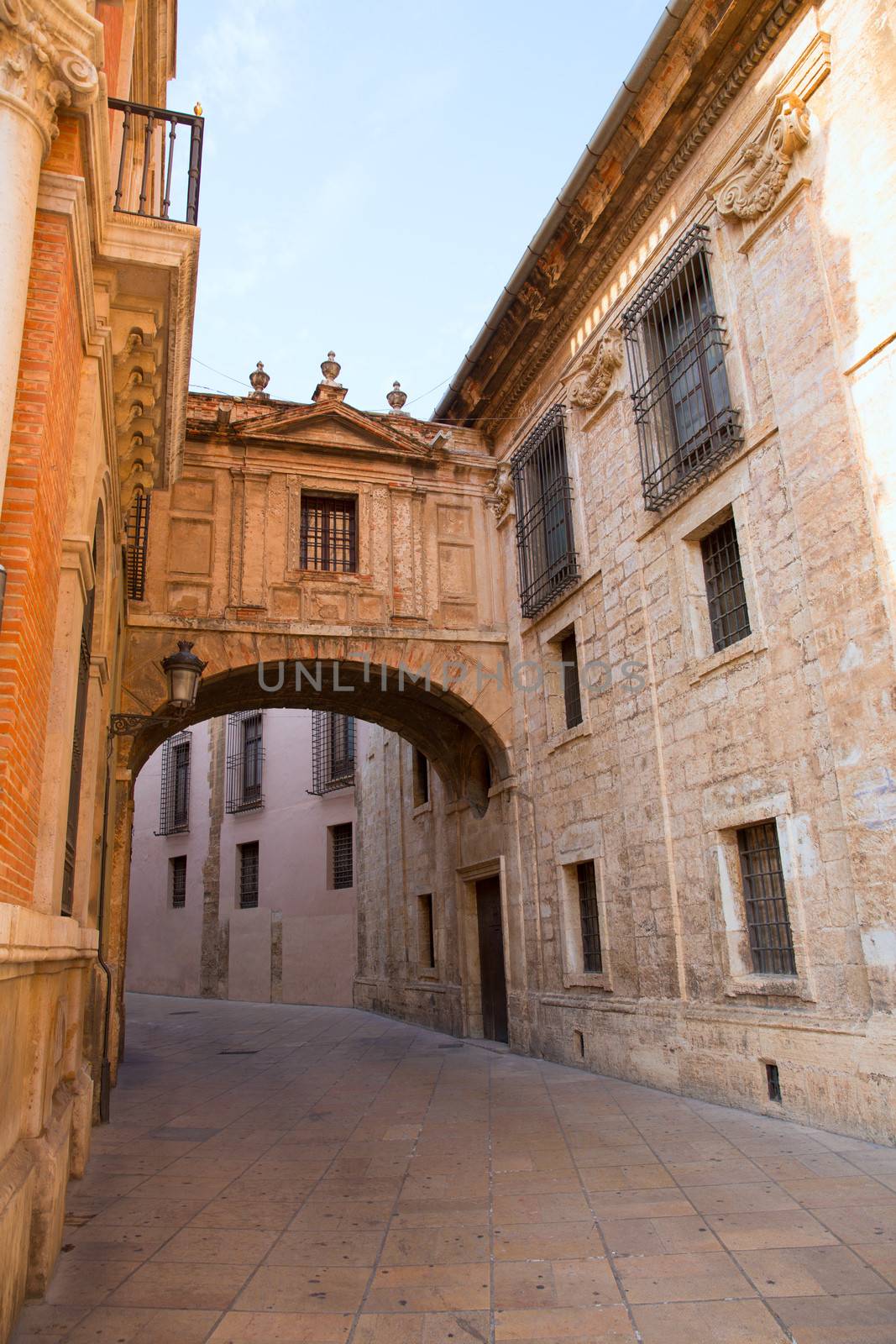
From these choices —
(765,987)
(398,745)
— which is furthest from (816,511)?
(398,745)

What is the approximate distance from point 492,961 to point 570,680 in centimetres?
451

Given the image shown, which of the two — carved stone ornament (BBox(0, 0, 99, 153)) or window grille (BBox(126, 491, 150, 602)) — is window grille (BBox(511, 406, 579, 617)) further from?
carved stone ornament (BBox(0, 0, 99, 153))

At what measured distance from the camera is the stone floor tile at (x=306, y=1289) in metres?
3.69

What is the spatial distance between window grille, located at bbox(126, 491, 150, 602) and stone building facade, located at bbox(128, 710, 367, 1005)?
9.19 metres

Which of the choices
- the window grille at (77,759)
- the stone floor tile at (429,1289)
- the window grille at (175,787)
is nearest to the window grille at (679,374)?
the window grille at (77,759)

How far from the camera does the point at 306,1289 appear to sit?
152 inches

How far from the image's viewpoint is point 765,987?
7203 mm

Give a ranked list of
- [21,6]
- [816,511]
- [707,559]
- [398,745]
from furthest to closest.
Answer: [398,745] < [707,559] < [816,511] < [21,6]

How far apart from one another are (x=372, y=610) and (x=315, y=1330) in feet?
31.1

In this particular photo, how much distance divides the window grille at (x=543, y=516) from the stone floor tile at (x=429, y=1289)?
7773 mm

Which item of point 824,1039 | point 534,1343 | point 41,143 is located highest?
point 41,143

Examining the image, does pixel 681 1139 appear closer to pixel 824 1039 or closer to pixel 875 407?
pixel 824 1039

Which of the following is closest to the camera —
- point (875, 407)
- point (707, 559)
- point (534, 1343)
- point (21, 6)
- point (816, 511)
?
point (534, 1343)

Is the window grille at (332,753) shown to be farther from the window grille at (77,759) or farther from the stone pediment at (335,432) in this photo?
the window grille at (77,759)
